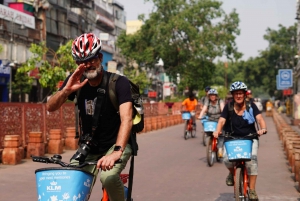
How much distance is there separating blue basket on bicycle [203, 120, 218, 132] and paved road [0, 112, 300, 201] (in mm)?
794

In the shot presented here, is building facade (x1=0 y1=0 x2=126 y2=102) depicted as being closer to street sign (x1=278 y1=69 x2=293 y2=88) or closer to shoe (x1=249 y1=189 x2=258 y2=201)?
street sign (x1=278 y1=69 x2=293 y2=88)

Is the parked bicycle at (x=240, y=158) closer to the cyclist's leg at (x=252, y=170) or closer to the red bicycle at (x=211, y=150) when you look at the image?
the cyclist's leg at (x=252, y=170)

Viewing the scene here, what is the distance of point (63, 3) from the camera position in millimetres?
53438

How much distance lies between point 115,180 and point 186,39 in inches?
2293

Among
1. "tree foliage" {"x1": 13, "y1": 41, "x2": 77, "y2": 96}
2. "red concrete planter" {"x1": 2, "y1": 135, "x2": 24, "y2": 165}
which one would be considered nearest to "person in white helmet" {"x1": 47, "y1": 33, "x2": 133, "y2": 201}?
"red concrete planter" {"x1": 2, "y1": 135, "x2": 24, "y2": 165}

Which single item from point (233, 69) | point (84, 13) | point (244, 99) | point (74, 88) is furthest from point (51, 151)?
point (233, 69)

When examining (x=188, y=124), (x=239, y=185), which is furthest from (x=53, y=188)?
(x=188, y=124)

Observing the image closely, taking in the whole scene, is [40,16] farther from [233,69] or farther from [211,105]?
[233,69]

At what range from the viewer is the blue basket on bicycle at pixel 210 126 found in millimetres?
15125

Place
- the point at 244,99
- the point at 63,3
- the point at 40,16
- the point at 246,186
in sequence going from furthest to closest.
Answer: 1. the point at 63,3
2. the point at 40,16
3. the point at 244,99
4. the point at 246,186

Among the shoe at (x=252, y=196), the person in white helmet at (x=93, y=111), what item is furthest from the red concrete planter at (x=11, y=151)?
the person in white helmet at (x=93, y=111)

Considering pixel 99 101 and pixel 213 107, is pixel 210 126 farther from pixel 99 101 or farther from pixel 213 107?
pixel 99 101

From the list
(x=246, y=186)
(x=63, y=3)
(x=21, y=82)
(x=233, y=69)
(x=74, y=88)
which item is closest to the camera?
(x=74, y=88)

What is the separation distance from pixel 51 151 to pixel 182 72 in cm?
4863
